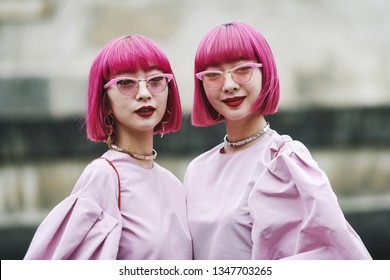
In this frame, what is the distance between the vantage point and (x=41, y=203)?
3.77 m

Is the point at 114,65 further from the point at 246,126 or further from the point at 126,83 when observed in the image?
the point at 246,126

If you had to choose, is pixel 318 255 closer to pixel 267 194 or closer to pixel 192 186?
pixel 267 194

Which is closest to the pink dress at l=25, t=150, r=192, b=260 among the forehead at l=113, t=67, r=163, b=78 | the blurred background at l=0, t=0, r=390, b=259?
the forehead at l=113, t=67, r=163, b=78

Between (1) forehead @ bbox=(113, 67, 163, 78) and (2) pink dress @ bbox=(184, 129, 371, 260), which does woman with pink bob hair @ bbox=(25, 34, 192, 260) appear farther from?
(2) pink dress @ bbox=(184, 129, 371, 260)

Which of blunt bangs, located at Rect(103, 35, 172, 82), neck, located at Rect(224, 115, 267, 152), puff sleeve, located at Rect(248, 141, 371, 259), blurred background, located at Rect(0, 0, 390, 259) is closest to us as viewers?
puff sleeve, located at Rect(248, 141, 371, 259)

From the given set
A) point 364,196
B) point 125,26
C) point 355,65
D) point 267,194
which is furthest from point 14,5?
point 267,194

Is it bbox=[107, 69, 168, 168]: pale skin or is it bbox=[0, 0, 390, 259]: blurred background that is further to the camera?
bbox=[0, 0, 390, 259]: blurred background

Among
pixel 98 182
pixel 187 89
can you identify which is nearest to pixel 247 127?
pixel 98 182

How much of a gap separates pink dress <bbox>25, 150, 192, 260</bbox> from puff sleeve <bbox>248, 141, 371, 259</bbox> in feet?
0.80

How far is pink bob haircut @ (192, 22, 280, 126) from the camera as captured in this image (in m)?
2.06

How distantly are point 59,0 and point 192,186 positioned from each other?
2.70 m

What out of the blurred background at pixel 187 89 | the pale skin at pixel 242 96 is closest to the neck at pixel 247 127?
the pale skin at pixel 242 96

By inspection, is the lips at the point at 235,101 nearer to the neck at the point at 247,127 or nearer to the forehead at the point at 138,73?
the neck at the point at 247,127

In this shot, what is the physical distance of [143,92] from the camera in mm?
2035
